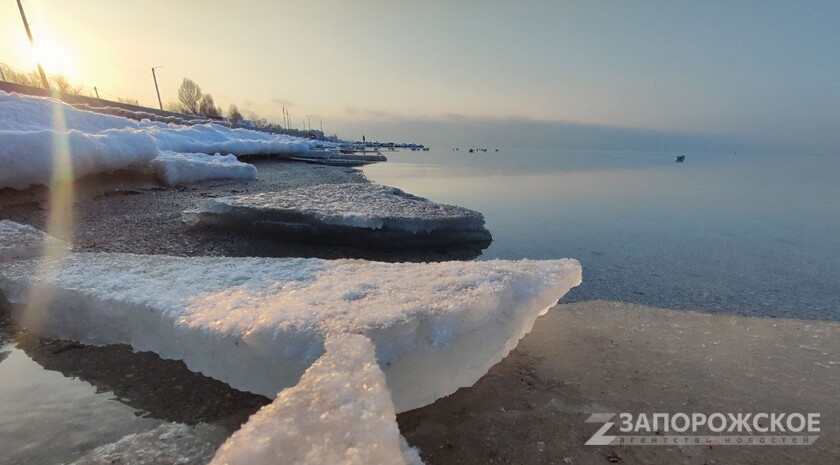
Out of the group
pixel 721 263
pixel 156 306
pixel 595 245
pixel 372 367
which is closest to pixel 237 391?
pixel 156 306

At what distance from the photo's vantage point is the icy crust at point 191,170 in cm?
709

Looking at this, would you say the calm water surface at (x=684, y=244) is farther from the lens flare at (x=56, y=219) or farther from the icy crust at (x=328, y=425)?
the lens flare at (x=56, y=219)

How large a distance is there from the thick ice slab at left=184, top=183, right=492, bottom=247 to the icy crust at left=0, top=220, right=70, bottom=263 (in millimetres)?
1586

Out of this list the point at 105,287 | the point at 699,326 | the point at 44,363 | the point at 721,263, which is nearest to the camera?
the point at 44,363

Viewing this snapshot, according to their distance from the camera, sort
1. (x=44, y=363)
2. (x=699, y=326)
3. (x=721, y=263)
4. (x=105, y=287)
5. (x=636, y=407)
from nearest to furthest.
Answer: (x=636, y=407)
(x=44, y=363)
(x=105, y=287)
(x=699, y=326)
(x=721, y=263)

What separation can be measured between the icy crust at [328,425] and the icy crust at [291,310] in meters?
0.23

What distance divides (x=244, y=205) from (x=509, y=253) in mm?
3243

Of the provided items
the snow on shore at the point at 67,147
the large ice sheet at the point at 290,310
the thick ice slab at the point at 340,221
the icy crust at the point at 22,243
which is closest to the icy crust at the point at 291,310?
the large ice sheet at the point at 290,310

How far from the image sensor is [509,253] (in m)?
4.45

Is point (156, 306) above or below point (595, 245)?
above

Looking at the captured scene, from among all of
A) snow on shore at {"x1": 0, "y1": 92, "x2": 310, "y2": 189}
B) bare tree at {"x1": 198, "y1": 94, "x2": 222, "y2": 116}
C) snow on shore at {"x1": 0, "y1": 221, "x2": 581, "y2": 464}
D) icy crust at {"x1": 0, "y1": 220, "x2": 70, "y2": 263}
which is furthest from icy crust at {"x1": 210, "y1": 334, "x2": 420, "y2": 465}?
bare tree at {"x1": 198, "y1": 94, "x2": 222, "y2": 116}

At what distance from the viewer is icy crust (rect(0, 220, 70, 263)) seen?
242cm

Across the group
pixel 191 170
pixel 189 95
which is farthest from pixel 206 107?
pixel 191 170

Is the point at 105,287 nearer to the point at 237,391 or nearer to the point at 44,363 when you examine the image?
the point at 44,363
